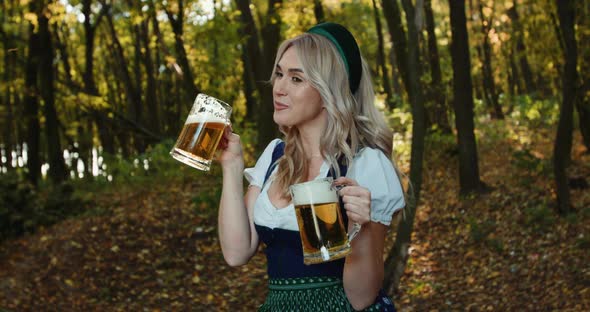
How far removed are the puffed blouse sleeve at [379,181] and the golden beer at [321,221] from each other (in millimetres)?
316

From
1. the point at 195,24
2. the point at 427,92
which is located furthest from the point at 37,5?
the point at 427,92

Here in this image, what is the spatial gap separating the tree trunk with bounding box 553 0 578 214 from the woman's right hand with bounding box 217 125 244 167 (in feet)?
24.6

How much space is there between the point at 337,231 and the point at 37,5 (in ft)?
41.3

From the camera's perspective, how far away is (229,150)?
3031mm

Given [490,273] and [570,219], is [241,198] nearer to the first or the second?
[490,273]

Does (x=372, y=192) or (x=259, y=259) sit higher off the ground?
(x=372, y=192)

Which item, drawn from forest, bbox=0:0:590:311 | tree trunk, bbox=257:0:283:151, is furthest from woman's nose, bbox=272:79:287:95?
tree trunk, bbox=257:0:283:151

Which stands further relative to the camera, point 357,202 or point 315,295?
point 315,295

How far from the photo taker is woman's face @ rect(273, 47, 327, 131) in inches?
114

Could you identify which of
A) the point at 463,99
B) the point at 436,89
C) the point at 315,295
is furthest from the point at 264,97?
the point at 315,295

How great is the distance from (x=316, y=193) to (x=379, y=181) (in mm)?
475

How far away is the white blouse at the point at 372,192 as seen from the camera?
2.75m

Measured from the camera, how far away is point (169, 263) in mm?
10680

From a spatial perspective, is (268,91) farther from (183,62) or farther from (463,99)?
(183,62)
